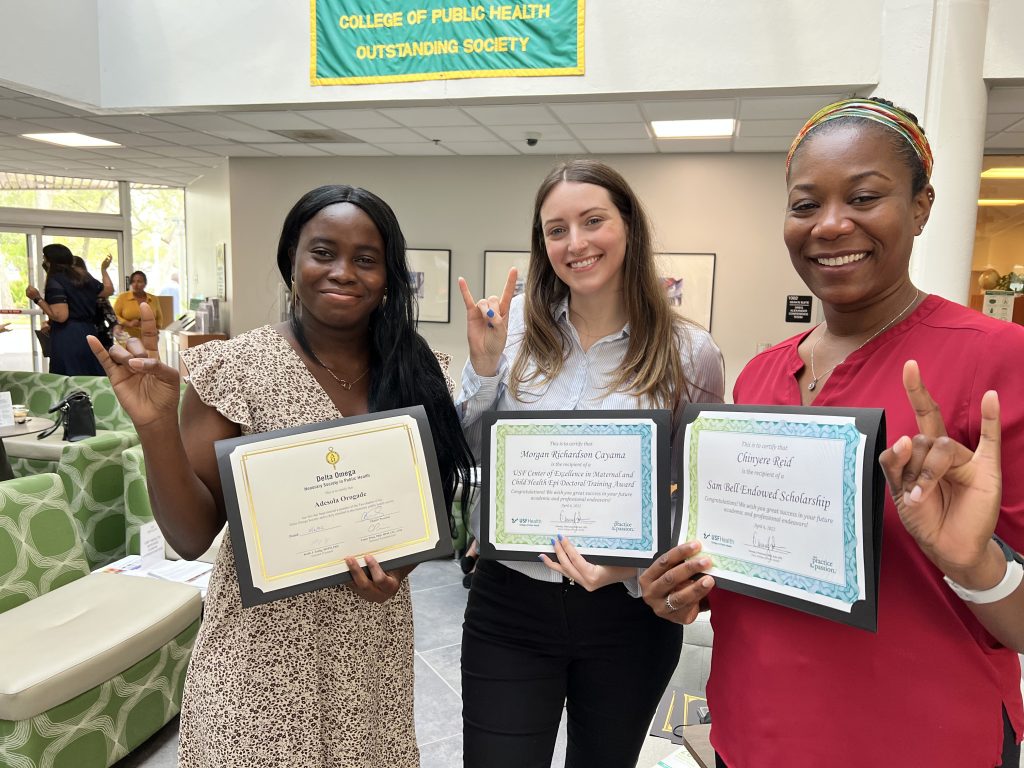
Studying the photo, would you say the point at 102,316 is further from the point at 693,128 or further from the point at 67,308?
the point at 693,128

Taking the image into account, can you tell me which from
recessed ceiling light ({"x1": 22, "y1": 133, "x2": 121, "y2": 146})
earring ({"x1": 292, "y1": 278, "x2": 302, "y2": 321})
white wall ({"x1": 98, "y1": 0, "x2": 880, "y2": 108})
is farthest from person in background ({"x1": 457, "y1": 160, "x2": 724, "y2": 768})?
recessed ceiling light ({"x1": 22, "y1": 133, "x2": 121, "y2": 146})

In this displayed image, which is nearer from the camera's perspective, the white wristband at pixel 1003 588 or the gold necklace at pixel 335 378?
the white wristband at pixel 1003 588

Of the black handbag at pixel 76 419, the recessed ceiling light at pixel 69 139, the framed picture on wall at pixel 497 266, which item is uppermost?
the recessed ceiling light at pixel 69 139

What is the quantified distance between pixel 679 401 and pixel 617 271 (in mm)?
338

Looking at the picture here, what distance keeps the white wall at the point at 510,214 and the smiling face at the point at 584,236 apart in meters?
5.20

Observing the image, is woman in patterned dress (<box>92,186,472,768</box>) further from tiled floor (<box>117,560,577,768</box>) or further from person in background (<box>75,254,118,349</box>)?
person in background (<box>75,254,118,349</box>)

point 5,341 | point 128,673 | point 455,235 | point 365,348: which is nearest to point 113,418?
point 128,673

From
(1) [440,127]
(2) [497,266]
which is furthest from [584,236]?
(2) [497,266]

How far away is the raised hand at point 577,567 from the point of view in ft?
4.16

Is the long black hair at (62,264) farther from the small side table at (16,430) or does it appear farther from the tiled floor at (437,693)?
the tiled floor at (437,693)

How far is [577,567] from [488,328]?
0.54 metres

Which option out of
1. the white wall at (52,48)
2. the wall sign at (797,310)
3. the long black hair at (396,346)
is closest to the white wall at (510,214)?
the wall sign at (797,310)

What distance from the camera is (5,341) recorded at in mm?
10625

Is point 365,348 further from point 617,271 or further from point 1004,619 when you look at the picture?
point 1004,619
